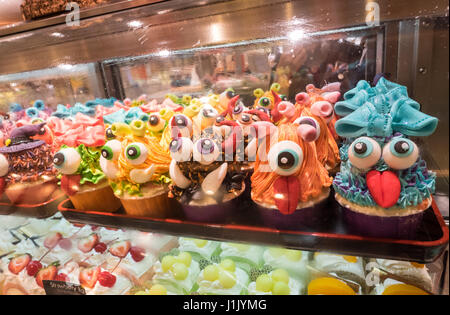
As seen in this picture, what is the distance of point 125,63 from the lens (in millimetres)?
1461

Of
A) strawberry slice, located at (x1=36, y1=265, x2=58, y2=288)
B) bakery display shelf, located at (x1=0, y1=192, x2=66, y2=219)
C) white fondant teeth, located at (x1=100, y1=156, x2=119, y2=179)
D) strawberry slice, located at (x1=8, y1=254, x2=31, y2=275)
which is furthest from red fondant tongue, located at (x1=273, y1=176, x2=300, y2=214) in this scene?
strawberry slice, located at (x1=8, y1=254, x2=31, y2=275)

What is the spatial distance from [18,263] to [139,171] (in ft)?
3.76

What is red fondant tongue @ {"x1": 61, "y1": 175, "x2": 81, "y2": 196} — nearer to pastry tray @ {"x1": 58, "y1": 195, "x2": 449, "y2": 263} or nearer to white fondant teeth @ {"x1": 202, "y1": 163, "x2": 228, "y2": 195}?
pastry tray @ {"x1": 58, "y1": 195, "x2": 449, "y2": 263}

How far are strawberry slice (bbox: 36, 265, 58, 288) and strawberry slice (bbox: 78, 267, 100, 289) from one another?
0.20 metres

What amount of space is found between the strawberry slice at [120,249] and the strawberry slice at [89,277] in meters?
0.10

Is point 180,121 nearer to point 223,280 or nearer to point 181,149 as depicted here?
point 181,149

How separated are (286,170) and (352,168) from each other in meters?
0.20

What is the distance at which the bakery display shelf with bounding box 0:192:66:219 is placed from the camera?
4.56ft

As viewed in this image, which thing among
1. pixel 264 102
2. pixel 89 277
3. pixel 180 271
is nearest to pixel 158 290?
pixel 180 271

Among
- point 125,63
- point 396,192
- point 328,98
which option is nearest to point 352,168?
point 396,192

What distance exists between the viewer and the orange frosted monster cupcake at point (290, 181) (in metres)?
0.87

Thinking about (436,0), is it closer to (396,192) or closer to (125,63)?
(396,192)

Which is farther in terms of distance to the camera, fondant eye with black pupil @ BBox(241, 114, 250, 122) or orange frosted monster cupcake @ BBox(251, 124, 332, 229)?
fondant eye with black pupil @ BBox(241, 114, 250, 122)
